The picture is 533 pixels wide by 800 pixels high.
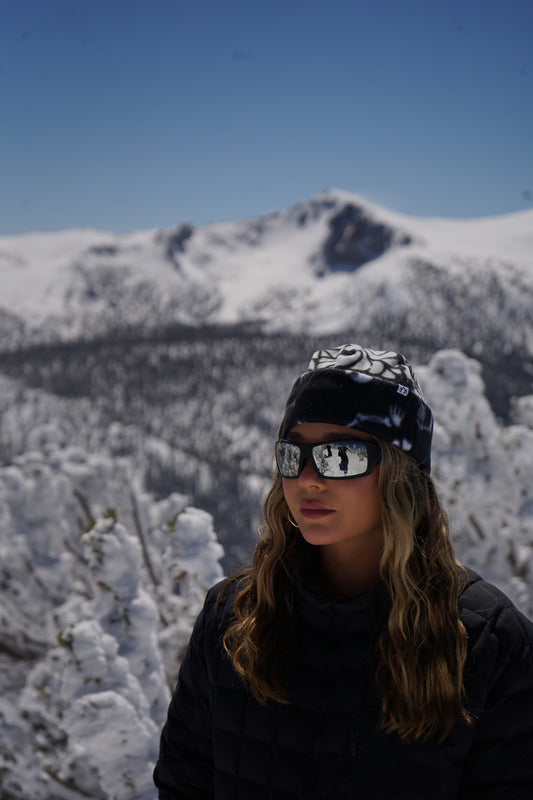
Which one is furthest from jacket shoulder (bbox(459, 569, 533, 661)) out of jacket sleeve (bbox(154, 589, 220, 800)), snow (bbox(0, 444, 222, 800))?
snow (bbox(0, 444, 222, 800))

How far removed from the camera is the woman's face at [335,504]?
1804 millimetres

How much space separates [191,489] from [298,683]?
80.0 m

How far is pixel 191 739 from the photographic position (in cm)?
202

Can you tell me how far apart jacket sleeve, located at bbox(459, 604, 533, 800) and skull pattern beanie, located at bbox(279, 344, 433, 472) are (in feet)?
1.75

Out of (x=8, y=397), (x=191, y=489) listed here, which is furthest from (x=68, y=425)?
(x=191, y=489)

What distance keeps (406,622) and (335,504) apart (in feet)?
1.20

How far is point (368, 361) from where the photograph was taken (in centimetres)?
197

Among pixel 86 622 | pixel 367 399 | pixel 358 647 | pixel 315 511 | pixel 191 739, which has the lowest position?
pixel 86 622

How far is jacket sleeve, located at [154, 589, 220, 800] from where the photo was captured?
2.00 meters

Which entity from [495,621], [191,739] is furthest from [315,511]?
[191,739]

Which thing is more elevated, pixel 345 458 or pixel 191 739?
pixel 345 458

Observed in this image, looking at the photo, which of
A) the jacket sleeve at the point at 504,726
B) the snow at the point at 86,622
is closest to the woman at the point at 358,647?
the jacket sleeve at the point at 504,726

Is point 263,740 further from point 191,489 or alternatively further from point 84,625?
point 191,489

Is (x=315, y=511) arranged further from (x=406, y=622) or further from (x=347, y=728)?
(x=347, y=728)
